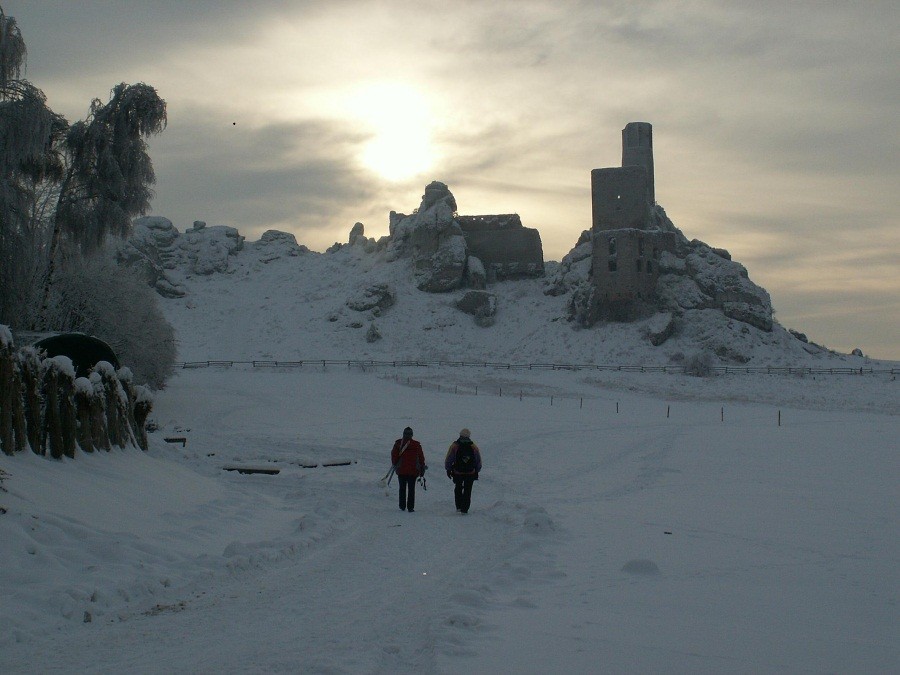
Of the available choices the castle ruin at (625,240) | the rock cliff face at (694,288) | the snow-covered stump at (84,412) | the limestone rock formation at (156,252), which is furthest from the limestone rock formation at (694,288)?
the snow-covered stump at (84,412)

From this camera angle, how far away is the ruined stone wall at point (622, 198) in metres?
77.4

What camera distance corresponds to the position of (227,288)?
92625 millimetres

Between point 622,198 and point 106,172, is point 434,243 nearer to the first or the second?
point 622,198

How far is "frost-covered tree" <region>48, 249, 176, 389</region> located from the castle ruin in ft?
146

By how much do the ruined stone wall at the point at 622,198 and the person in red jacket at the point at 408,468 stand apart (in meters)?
64.0

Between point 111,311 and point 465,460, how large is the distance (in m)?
23.2

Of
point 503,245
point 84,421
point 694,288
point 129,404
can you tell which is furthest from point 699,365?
point 84,421

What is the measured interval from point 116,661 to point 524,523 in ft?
24.5

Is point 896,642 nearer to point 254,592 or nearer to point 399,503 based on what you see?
point 254,592

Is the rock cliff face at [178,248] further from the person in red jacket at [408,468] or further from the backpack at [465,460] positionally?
the backpack at [465,460]

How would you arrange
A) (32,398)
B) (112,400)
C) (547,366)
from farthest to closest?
(547,366), (112,400), (32,398)

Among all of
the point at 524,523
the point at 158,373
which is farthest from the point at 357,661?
the point at 158,373

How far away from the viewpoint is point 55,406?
39.5 ft

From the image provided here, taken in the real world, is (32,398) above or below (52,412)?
above
